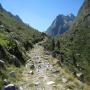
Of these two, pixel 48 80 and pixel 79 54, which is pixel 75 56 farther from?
pixel 48 80

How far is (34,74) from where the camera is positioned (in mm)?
19359

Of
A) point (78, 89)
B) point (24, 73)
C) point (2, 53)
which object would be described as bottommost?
point (78, 89)

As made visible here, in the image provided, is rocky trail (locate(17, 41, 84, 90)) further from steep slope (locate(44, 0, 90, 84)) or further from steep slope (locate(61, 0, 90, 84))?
steep slope (locate(61, 0, 90, 84))

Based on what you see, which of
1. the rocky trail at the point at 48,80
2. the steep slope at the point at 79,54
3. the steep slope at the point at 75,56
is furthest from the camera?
the steep slope at the point at 79,54

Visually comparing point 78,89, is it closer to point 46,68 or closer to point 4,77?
point 4,77

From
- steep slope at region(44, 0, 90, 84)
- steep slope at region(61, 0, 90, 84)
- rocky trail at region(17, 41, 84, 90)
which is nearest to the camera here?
rocky trail at region(17, 41, 84, 90)

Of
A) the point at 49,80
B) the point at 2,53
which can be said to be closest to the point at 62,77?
the point at 49,80

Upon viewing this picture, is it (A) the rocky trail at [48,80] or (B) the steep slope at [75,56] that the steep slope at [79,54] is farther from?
(A) the rocky trail at [48,80]

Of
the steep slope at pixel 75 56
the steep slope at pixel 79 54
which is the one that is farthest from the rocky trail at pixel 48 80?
the steep slope at pixel 79 54

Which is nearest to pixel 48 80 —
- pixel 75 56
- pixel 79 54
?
pixel 75 56

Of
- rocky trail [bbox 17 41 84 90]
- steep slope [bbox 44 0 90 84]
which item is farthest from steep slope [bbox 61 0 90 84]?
rocky trail [bbox 17 41 84 90]

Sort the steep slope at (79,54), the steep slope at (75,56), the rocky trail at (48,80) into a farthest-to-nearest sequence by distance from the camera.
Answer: the steep slope at (79,54) → the steep slope at (75,56) → the rocky trail at (48,80)

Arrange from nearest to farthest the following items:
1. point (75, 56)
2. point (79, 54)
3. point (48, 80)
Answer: point (48, 80), point (75, 56), point (79, 54)

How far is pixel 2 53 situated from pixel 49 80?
5743 millimetres
